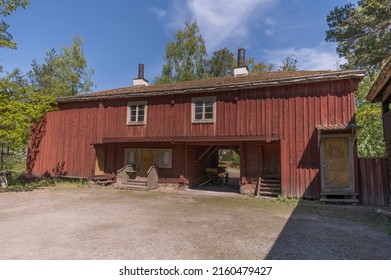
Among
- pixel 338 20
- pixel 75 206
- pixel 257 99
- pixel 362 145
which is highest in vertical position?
pixel 338 20

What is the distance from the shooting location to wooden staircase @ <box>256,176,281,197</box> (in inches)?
520

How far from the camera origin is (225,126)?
14219 millimetres

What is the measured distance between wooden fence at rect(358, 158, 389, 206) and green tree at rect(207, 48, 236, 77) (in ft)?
109

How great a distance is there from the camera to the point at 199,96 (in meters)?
15.0

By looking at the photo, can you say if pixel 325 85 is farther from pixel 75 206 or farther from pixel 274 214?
pixel 75 206

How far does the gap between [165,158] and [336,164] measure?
952 cm

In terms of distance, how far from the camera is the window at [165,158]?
16.5 m

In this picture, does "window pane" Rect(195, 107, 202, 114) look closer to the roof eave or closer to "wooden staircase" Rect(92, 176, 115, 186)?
the roof eave

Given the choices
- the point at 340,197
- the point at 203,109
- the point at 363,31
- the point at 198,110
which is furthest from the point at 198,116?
the point at 363,31

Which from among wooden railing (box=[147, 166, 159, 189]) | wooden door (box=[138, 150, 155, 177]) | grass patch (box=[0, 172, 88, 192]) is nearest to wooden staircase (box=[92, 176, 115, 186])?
grass patch (box=[0, 172, 88, 192])

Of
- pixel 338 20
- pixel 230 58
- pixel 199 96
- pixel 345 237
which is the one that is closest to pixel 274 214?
pixel 345 237

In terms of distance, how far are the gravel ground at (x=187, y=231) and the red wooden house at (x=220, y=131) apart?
255cm

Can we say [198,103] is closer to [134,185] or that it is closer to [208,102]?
[208,102]

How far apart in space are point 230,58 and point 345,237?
132 feet
